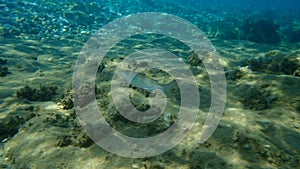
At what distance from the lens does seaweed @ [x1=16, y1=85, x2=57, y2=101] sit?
6.59 m

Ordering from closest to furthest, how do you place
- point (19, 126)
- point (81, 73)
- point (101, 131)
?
point (101, 131), point (19, 126), point (81, 73)

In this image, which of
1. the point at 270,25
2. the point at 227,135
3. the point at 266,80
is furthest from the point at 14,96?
the point at 270,25

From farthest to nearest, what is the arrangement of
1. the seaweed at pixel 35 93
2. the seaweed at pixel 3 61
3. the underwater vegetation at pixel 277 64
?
the seaweed at pixel 3 61, the underwater vegetation at pixel 277 64, the seaweed at pixel 35 93

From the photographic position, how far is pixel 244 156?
13.8 ft

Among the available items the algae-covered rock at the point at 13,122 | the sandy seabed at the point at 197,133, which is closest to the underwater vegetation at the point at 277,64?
the sandy seabed at the point at 197,133

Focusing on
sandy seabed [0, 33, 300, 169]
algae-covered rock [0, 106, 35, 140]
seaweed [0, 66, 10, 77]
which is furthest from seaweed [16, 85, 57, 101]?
seaweed [0, 66, 10, 77]

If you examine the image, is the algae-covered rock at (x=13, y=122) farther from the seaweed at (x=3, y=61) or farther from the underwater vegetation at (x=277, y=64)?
the underwater vegetation at (x=277, y=64)

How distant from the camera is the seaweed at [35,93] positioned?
6586 millimetres

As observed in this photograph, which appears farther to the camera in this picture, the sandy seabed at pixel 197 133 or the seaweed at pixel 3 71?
the seaweed at pixel 3 71

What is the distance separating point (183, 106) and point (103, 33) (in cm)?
1125

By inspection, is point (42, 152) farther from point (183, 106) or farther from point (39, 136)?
point (183, 106)

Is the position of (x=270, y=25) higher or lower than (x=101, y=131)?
higher

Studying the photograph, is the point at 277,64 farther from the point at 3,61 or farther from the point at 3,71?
the point at 3,61

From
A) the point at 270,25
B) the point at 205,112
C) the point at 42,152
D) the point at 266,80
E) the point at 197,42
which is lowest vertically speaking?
the point at 42,152
